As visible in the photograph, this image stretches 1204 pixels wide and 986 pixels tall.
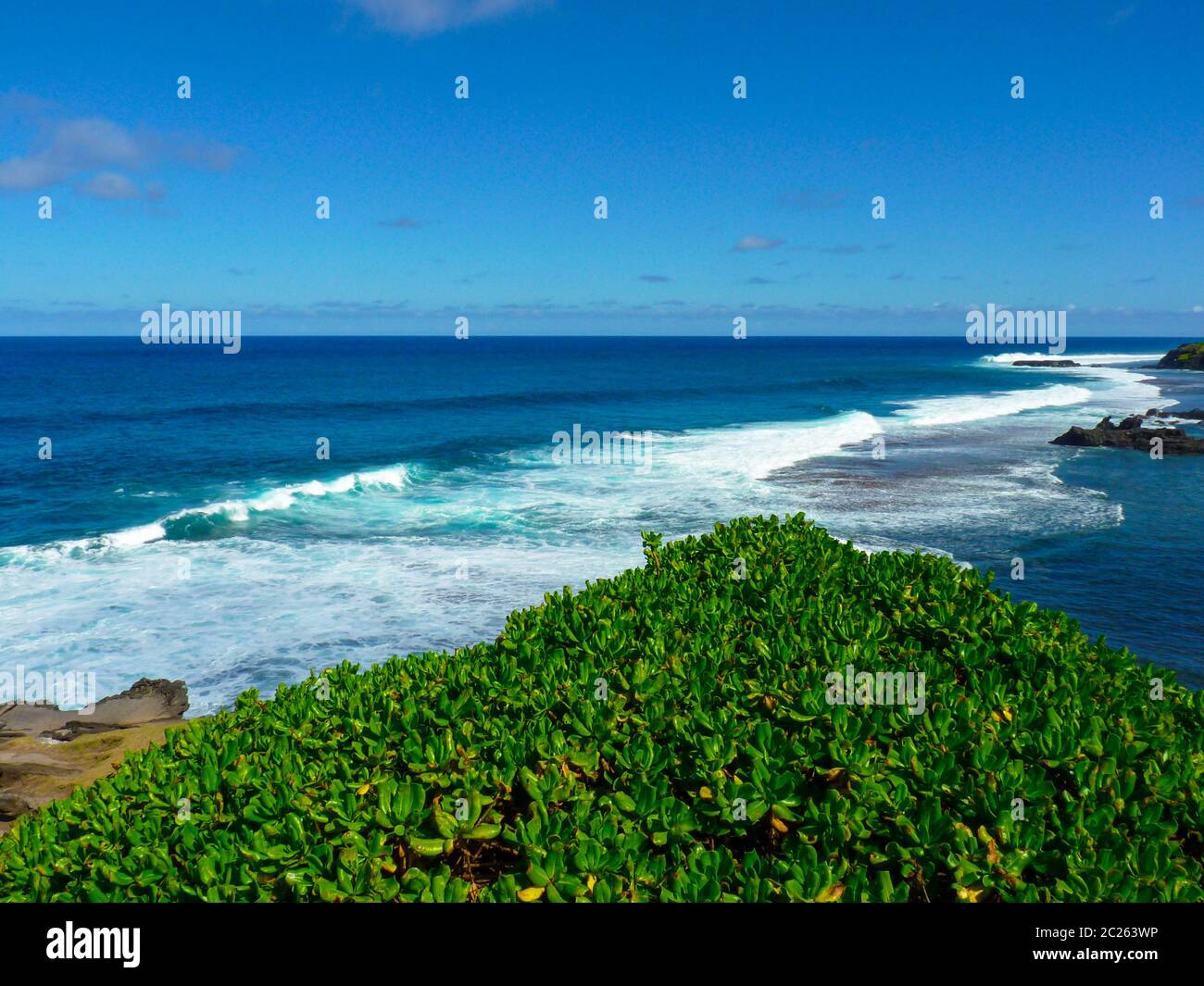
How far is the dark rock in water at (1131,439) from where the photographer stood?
40.2 metres

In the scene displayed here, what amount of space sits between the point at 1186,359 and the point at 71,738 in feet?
400

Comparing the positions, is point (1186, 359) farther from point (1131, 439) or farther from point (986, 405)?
point (1131, 439)

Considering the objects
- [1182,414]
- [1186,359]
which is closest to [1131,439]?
[1182,414]

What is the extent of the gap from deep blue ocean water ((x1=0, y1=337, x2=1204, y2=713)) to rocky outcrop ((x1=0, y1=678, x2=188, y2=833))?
86cm

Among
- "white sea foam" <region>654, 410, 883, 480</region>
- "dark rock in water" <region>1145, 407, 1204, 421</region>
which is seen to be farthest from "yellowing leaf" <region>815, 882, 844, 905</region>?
"dark rock in water" <region>1145, 407, 1204, 421</region>

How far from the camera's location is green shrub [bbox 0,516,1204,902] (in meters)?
4.30

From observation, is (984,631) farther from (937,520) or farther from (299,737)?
(937,520)

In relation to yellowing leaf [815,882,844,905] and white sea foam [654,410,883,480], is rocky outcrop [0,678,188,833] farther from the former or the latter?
white sea foam [654,410,883,480]

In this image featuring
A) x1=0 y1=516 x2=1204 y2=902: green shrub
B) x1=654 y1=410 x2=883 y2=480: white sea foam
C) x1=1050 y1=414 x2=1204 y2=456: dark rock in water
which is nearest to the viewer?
x1=0 y1=516 x2=1204 y2=902: green shrub

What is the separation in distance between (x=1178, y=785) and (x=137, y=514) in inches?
1294

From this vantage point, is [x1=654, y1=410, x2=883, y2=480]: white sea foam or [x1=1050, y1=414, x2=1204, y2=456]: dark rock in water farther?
[x1=654, y1=410, x2=883, y2=480]: white sea foam

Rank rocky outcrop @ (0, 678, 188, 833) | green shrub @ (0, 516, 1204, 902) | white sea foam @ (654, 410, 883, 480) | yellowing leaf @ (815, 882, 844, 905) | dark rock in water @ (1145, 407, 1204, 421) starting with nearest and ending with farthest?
yellowing leaf @ (815, 882, 844, 905)
green shrub @ (0, 516, 1204, 902)
rocky outcrop @ (0, 678, 188, 833)
white sea foam @ (654, 410, 883, 480)
dark rock in water @ (1145, 407, 1204, 421)

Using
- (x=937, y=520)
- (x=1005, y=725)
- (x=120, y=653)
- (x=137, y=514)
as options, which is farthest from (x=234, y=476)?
(x=1005, y=725)
